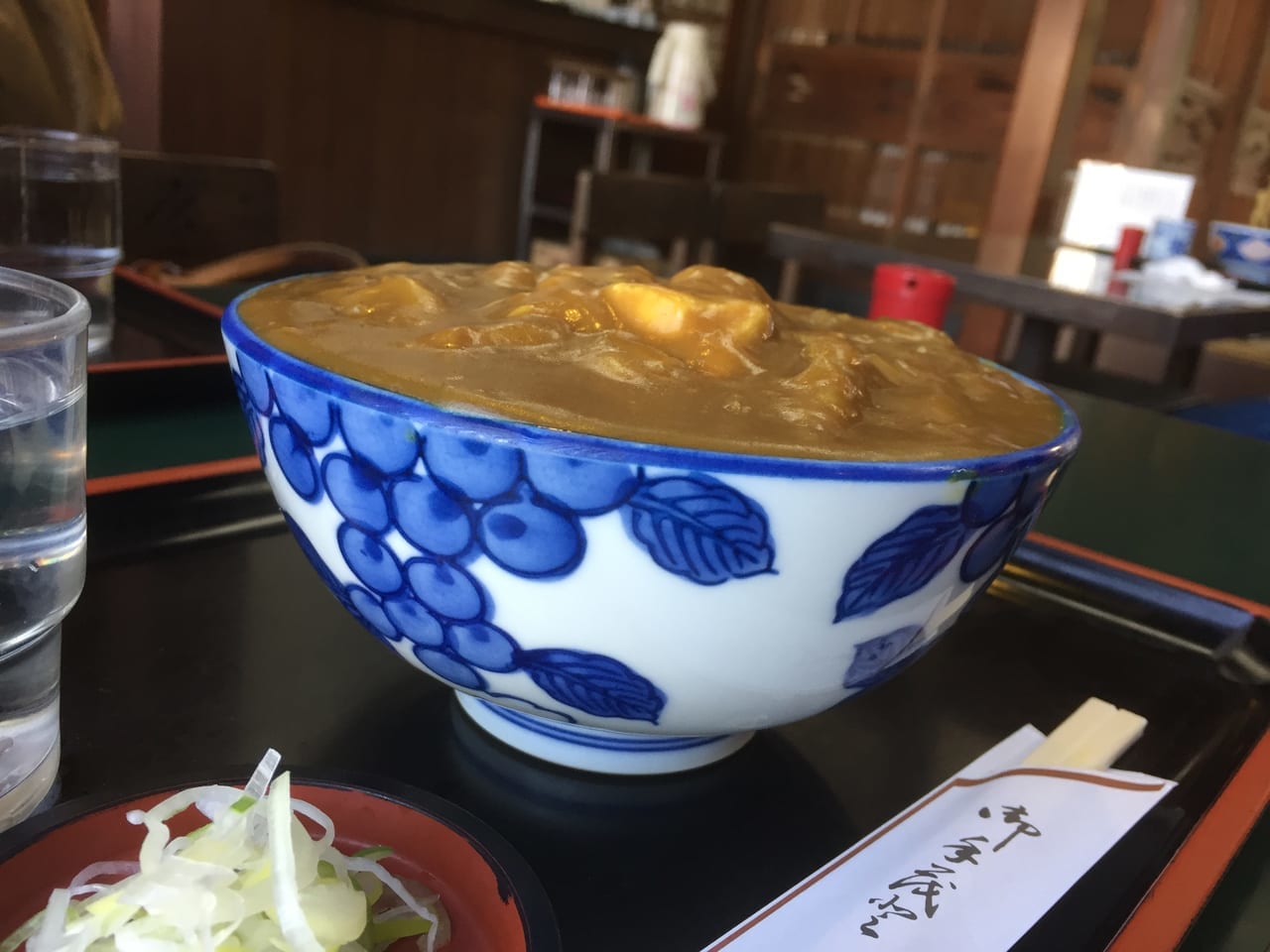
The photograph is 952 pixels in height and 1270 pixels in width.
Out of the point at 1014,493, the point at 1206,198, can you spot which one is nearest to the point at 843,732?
the point at 1014,493

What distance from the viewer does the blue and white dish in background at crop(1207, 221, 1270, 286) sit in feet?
9.37

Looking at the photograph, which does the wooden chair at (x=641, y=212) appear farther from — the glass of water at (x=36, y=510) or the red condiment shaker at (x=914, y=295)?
the glass of water at (x=36, y=510)

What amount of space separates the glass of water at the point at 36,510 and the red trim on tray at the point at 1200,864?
0.40 meters

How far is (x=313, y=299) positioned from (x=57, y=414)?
0.46 feet

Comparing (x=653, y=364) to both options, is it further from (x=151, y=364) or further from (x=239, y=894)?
(x=151, y=364)

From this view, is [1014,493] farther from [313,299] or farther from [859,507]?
[313,299]

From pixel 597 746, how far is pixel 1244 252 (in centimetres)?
304

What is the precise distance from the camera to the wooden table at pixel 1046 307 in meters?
2.07

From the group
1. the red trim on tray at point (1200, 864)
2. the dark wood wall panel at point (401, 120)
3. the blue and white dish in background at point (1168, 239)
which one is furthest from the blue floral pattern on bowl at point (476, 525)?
the dark wood wall panel at point (401, 120)

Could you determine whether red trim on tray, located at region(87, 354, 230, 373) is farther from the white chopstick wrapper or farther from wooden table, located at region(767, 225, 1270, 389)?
wooden table, located at region(767, 225, 1270, 389)

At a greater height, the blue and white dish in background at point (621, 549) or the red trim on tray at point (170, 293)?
the blue and white dish in background at point (621, 549)

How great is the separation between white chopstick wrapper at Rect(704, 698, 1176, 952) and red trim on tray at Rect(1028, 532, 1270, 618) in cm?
19

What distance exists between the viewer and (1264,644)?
0.64 m

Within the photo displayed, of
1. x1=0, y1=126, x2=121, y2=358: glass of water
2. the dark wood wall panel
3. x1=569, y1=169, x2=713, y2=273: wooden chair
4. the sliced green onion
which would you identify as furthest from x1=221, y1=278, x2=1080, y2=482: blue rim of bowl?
the dark wood wall panel
